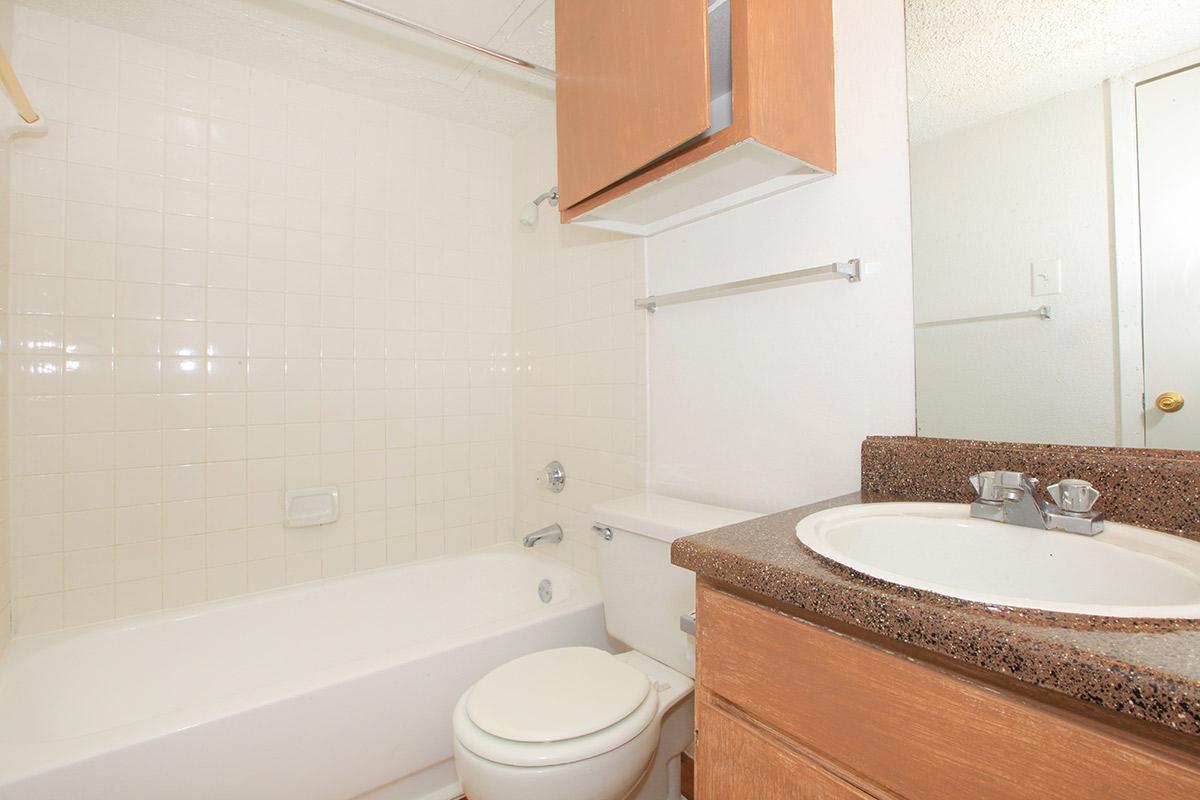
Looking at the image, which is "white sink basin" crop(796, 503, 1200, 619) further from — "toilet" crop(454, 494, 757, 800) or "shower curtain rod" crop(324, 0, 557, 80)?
"shower curtain rod" crop(324, 0, 557, 80)

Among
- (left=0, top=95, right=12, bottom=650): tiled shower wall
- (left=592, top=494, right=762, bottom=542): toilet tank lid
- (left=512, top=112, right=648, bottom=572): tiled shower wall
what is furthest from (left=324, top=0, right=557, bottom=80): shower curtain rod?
(left=592, top=494, right=762, bottom=542): toilet tank lid

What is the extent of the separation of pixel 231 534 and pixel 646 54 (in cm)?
193

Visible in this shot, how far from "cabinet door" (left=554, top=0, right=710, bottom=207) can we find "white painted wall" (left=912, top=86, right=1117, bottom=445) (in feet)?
1.56

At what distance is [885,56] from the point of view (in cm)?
105

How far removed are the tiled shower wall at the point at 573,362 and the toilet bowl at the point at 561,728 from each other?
2.07ft

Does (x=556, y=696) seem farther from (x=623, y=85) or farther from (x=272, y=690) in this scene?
(x=623, y=85)

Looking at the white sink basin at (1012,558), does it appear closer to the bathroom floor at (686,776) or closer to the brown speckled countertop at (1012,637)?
the brown speckled countertop at (1012,637)

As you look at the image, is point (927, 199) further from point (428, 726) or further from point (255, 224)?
point (255, 224)

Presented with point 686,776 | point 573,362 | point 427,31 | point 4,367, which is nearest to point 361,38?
point 427,31

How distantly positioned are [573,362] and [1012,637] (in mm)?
1667

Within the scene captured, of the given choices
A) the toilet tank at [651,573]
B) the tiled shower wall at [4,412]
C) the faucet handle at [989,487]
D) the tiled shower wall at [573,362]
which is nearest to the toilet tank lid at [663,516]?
the toilet tank at [651,573]

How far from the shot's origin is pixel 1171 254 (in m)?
0.74

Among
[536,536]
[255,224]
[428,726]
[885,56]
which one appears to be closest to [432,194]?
[255,224]

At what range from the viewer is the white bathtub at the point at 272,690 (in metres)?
1.04
